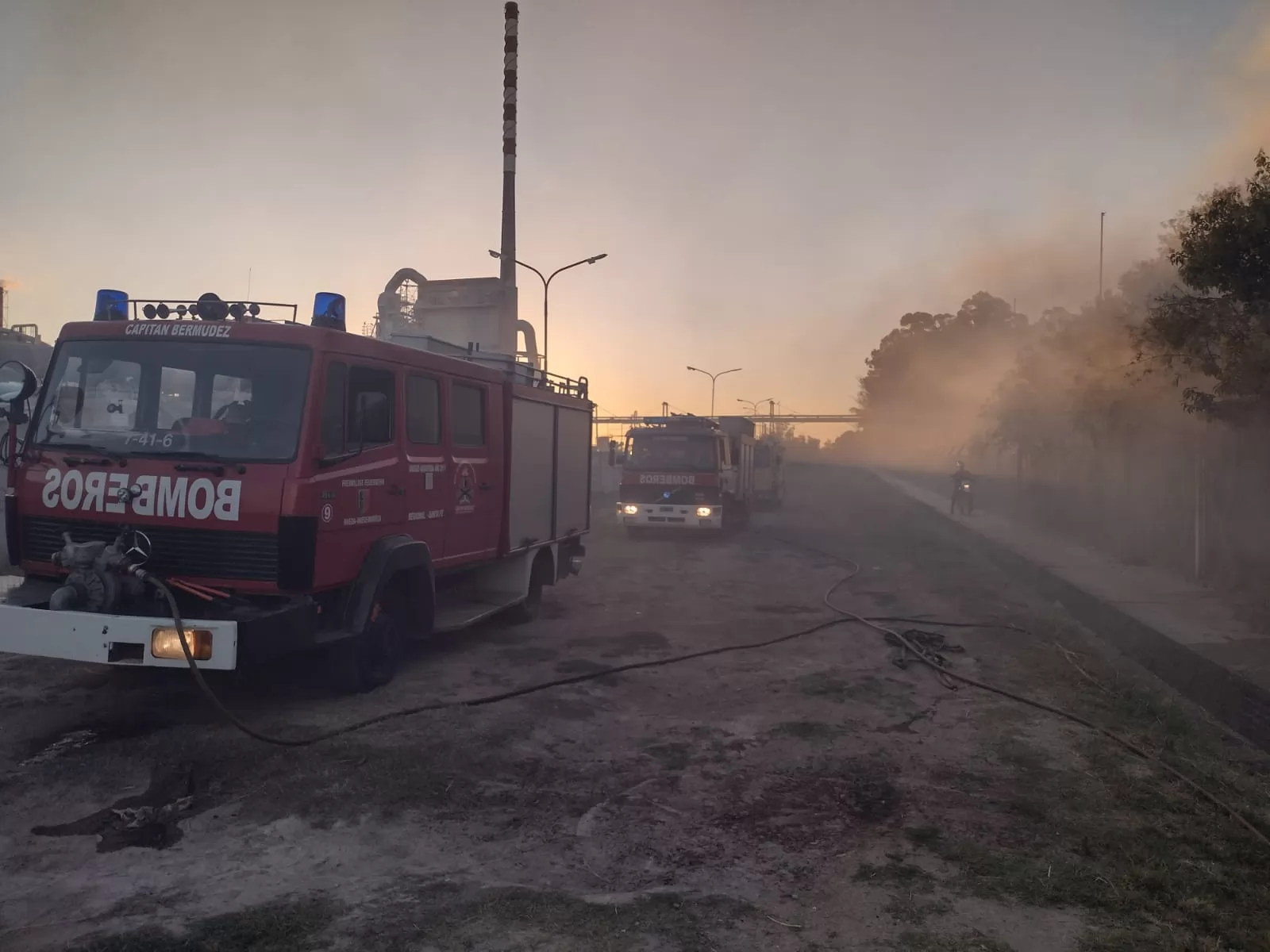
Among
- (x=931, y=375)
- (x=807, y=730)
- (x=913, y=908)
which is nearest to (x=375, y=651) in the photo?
(x=807, y=730)

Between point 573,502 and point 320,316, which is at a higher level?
point 320,316

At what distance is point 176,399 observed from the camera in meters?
6.39

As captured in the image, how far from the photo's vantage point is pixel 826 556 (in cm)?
1881

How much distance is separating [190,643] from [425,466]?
A: 266 cm

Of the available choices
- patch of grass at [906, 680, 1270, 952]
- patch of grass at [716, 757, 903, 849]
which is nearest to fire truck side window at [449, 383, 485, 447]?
patch of grass at [716, 757, 903, 849]

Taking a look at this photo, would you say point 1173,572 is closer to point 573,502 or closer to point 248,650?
point 573,502

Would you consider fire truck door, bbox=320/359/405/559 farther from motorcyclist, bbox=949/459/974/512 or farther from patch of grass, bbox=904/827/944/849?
motorcyclist, bbox=949/459/974/512

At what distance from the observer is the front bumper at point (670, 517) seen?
2062cm

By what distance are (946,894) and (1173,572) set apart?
49.1 feet

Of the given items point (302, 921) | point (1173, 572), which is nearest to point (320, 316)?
point (302, 921)

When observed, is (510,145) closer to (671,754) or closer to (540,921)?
(671,754)

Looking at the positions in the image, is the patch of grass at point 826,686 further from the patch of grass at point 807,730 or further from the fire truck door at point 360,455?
the fire truck door at point 360,455

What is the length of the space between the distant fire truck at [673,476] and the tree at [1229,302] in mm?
10917

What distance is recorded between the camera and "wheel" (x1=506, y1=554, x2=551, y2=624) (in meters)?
10.6
